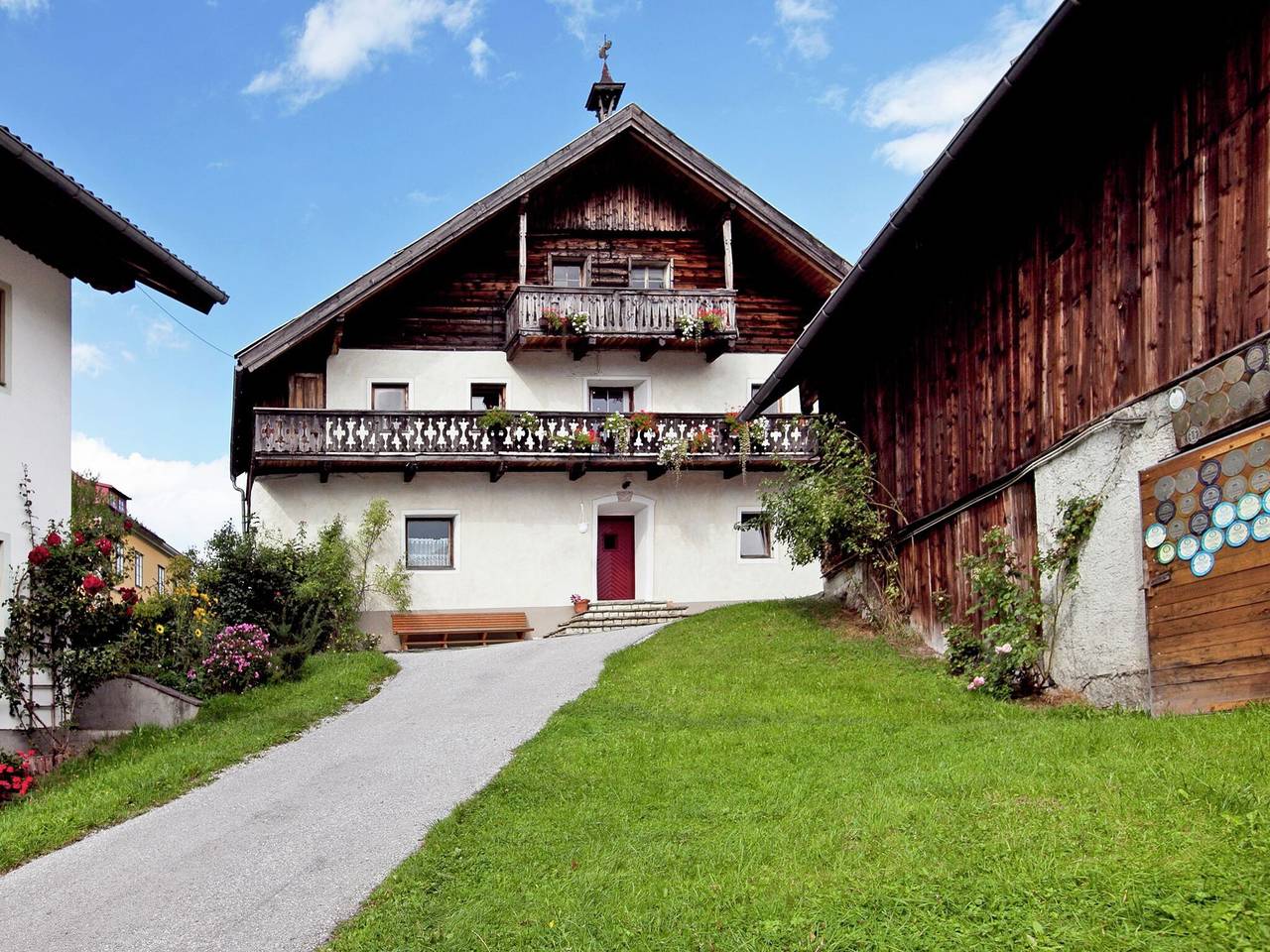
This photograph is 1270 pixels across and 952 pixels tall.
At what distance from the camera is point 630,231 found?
88.6 ft

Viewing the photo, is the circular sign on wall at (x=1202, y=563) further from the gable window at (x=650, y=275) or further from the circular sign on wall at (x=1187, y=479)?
the gable window at (x=650, y=275)

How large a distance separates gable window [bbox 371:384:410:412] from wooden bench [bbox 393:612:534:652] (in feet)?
14.7

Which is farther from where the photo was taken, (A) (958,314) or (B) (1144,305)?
(A) (958,314)

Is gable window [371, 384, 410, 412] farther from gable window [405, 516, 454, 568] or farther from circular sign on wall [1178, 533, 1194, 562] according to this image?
circular sign on wall [1178, 533, 1194, 562]

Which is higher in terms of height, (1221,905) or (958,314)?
(958,314)

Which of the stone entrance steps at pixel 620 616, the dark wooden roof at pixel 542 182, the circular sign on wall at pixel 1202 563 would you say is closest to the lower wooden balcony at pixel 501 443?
the dark wooden roof at pixel 542 182

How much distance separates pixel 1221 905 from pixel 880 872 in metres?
1.66

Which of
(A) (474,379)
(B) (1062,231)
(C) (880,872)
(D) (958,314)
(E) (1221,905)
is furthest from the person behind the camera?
(A) (474,379)

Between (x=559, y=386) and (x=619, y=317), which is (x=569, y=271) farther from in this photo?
(x=559, y=386)

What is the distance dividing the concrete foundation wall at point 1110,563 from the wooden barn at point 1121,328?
21 millimetres

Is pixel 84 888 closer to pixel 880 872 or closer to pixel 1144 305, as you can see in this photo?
pixel 880 872

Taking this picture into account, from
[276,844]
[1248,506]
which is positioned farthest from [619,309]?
[276,844]

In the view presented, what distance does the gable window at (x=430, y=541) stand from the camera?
2503 centimetres

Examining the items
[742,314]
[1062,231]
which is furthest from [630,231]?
[1062,231]
